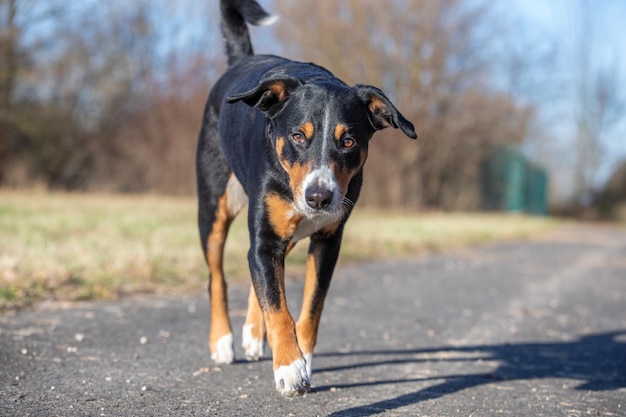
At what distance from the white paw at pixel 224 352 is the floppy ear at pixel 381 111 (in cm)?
163

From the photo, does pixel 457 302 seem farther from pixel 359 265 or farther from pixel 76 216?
pixel 76 216

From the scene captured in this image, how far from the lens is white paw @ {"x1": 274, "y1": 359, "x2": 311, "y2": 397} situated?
343 centimetres

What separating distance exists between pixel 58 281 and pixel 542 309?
483cm

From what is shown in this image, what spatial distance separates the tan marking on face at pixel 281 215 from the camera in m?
3.98

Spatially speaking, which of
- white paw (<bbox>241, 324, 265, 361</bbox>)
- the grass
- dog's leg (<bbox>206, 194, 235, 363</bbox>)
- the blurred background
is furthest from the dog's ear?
the blurred background

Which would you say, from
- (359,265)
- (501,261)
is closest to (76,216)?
(359,265)

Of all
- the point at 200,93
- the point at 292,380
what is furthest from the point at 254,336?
the point at 200,93

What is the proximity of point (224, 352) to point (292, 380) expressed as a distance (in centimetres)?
134

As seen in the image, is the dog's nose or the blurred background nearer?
the dog's nose

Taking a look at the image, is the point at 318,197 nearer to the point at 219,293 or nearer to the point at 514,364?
the point at 219,293

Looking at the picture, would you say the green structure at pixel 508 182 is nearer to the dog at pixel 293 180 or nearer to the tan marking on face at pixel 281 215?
Result: the dog at pixel 293 180

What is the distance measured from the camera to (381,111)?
4.20 m

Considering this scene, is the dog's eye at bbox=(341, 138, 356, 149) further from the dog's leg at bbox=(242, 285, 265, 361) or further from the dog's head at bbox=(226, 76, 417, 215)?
the dog's leg at bbox=(242, 285, 265, 361)

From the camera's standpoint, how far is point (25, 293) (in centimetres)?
634
